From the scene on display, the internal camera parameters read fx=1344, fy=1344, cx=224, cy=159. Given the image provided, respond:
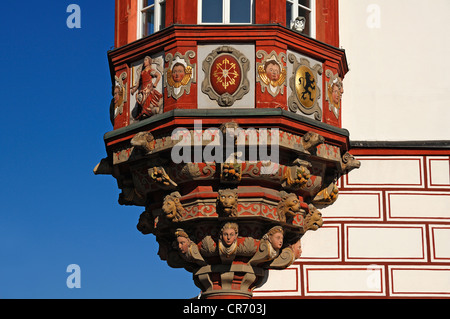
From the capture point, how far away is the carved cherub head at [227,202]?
698 inches

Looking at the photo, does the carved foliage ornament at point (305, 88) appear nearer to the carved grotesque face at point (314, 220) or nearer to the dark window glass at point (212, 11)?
the dark window glass at point (212, 11)

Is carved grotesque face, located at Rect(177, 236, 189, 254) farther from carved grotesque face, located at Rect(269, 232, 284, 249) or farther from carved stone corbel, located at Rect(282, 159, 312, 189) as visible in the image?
carved stone corbel, located at Rect(282, 159, 312, 189)

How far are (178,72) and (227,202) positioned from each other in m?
1.87

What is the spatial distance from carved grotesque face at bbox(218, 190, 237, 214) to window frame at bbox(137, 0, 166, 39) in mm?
2664

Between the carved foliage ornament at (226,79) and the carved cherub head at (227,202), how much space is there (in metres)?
1.17

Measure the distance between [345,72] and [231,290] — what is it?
3.67m

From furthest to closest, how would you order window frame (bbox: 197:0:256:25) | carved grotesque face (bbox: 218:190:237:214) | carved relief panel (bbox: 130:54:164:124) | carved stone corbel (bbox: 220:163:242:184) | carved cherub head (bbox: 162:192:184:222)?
window frame (bbox: 197:0:256:25)
carved relief panel (bbox: 130:54:164:124)
carved cherub head (bbox: 162:192:184:222)
carved grotesque face (bbox: 218:190:237:214)
carved stone corbel (bbox: 220:163:242:184)

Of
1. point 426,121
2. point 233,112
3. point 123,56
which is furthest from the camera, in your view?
point 426,121

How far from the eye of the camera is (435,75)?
66.6 feet

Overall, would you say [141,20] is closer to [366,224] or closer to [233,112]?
[233,112]

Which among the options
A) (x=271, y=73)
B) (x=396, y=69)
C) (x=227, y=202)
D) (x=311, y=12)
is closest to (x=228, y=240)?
(x=227, y=202)

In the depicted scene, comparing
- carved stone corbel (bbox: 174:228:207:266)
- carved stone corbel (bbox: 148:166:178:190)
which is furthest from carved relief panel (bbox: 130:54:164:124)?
carved stone corbel (bbox: 174:228:207:266)

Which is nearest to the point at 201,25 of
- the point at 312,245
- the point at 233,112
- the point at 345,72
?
the point at 233,112

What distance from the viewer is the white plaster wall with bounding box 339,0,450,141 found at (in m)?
20.2
